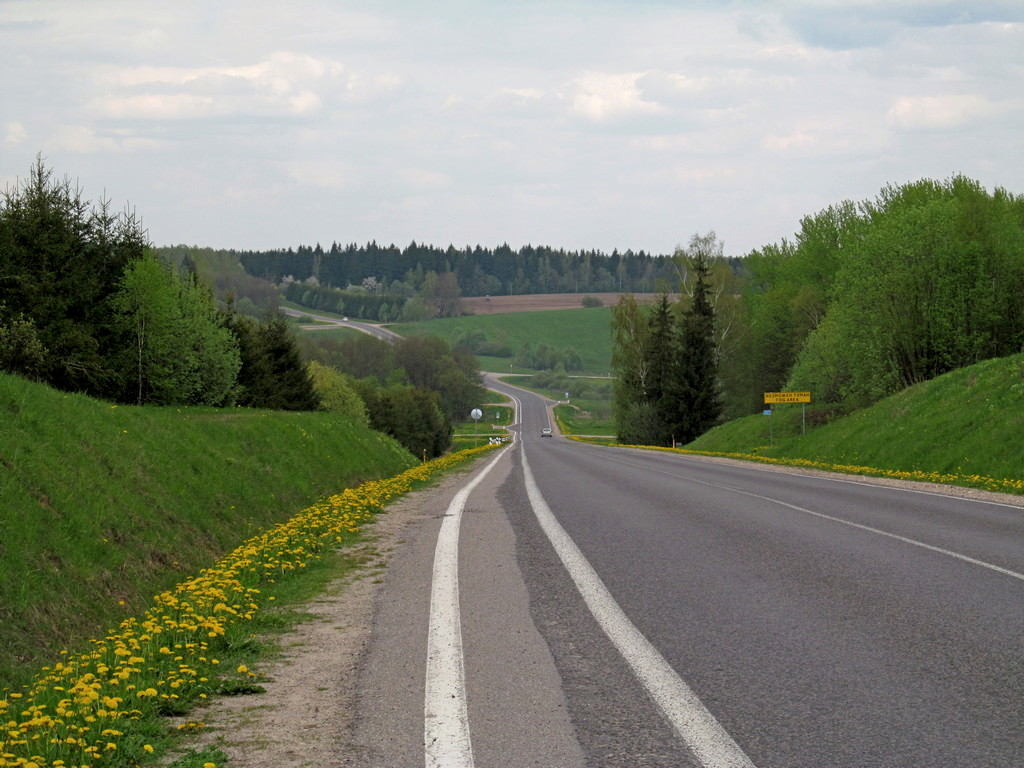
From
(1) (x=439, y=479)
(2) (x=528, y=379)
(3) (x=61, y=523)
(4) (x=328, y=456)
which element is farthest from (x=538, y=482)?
(2) (x=528, y=379)

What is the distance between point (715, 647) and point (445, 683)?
5.99 ft

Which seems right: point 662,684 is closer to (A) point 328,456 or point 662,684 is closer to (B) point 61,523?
(B) point 61,523

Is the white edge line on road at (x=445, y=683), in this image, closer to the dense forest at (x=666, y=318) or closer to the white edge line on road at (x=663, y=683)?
the white edge line on road at (x=663, y=683)

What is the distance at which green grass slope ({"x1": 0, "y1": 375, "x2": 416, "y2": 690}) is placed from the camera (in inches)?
313

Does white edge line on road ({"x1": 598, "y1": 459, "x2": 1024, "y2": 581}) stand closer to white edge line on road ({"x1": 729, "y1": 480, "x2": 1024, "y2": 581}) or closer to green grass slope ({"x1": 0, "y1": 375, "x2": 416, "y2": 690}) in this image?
white edge line on road ({"x1": 729, "y1": 480, "x2": 1024, "y2": 581})

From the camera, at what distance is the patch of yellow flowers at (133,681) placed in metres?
4.18

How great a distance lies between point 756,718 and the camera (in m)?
4.58

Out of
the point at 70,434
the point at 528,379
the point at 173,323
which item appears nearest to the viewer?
the point at 70,434

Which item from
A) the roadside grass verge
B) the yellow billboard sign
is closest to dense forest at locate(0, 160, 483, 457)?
the yellow billboard sign

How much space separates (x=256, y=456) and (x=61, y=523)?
29.8 feet

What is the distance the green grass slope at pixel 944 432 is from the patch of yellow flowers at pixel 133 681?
1792cm

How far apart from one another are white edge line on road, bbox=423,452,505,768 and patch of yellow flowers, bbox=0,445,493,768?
1288 millimetres

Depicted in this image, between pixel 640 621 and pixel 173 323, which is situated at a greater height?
pixel 173 323

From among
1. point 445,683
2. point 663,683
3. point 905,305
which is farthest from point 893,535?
point 905,305
